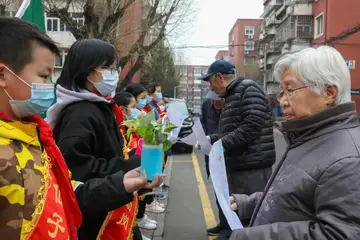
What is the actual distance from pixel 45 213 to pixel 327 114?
3.78 feet

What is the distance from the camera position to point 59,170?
1562 mm

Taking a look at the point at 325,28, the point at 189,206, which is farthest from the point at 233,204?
the point at 325,28

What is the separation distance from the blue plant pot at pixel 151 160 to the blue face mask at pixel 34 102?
0.45 meters

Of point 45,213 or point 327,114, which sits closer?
point 45,213

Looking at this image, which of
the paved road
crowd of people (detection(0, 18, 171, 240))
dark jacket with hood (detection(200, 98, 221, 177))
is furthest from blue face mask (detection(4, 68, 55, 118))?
dark jacket with hood (detection(200, 98, 221, 177))

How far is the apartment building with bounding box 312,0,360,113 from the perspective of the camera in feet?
88.7

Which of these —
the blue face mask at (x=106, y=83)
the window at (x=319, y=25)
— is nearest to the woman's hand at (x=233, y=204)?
the blue face mask at (x=106, y=83)

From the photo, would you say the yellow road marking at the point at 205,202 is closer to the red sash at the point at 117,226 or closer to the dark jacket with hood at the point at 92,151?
the red sash at the point at 117,226

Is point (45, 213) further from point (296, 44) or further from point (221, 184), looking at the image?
point (296, 44)

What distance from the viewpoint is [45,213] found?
1305 millimetres

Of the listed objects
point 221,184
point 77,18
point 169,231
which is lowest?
point 169,231

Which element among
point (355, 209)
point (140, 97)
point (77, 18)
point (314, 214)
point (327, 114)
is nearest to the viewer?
point (355, 209)

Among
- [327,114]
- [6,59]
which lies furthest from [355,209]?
[6,59]

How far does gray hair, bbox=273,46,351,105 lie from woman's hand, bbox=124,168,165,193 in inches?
29.9
